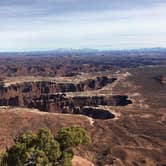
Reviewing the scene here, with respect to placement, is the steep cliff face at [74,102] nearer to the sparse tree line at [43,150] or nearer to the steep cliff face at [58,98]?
the steep cliff face at [58,98]

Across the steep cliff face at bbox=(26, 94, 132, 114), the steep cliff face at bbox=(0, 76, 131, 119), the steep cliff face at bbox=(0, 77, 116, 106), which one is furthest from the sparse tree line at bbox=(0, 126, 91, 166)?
the steep cliff face at bbox=(0, 77, 116, 106)

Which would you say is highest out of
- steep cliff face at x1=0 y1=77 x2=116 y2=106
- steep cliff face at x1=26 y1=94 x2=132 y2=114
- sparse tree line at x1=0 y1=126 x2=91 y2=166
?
sparse tree line at x1=0 y1=126 x2=91 y2=166

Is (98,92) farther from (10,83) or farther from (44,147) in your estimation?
(44,147)

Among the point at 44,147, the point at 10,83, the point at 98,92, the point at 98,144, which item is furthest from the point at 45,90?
the point at 44,147

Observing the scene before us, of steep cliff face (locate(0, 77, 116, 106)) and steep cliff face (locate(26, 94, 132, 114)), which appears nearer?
steep cliff face (locate(26, 94, 132, 114))

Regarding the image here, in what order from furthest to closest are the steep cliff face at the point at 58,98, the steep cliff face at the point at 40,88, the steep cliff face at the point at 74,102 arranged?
the steep cliff face at the point at 40,88
the steep cliff face at the point at 74,102
the steep cliff face at the point at 58,98

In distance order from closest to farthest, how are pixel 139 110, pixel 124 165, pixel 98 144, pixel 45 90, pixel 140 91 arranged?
1. pixel 124 165
2. pixel 98 144
3. pixel 139 110
4. pixel 140 91
5. pixel 45 90

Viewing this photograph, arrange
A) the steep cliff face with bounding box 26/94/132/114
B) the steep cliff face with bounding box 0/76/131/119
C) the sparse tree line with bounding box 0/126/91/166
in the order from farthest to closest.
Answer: the steep cliff face with bounding box 26/94/132/114 → the steep cliff face with bounding box 0/76/131/119 → the sparse tree line with bounding box 0/126/91/166

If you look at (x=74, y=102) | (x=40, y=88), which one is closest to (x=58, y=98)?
(x=74, y=102)

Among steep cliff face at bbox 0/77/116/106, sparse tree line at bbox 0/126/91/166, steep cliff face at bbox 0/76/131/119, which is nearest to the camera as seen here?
sparse tree line at bbox 0/126/91/166

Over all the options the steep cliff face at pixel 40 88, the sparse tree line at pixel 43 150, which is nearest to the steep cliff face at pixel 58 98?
the steep cliff face at pixel 40 88

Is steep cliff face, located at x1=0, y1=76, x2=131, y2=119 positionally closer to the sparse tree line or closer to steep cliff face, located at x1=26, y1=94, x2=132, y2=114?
steep cliff face, located at x1=26, y1=94, x2=132, y2=114
